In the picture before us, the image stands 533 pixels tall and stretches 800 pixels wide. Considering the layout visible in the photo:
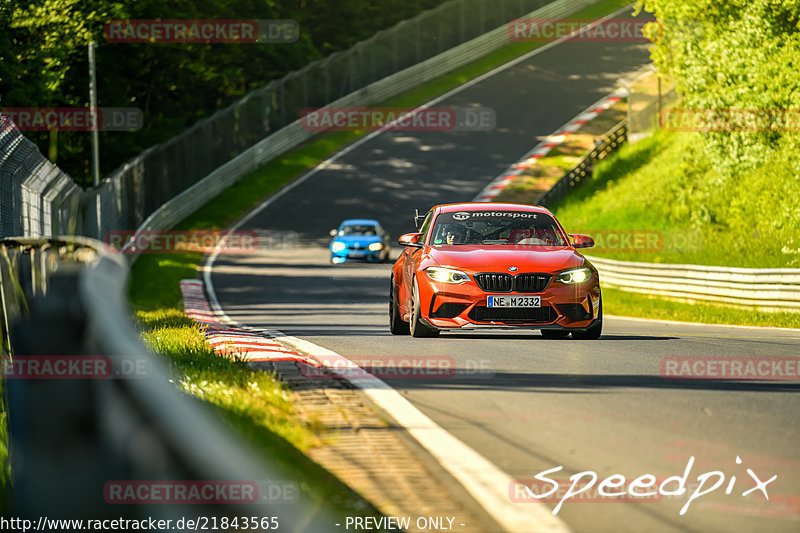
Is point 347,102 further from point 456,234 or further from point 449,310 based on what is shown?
point 449,310

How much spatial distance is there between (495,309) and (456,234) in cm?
177

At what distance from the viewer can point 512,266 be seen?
13039mm

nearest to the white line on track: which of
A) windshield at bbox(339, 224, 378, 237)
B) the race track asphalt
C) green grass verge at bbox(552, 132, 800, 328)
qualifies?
the race track asphalt

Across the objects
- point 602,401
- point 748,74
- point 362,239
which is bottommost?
point 362,239

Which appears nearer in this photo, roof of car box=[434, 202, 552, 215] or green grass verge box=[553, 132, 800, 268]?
roof of car box=[434, 202, 552, 215]

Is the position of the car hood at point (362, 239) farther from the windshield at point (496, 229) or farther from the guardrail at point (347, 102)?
the windshield at point (496, 229)

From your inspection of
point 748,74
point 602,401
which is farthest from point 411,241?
point 748,74

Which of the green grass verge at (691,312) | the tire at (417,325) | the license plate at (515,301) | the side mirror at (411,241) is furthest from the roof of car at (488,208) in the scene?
the green grass verge at (691,312)

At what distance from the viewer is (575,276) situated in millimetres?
13180

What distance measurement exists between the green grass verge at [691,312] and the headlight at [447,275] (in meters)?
6.41

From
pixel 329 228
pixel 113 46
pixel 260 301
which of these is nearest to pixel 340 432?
pixel 260 301

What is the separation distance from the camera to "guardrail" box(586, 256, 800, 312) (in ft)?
63.0

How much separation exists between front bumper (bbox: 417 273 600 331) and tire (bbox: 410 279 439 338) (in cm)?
21

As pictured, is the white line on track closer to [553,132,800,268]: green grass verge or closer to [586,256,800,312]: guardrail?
[586,256,800,312]: guardrail
